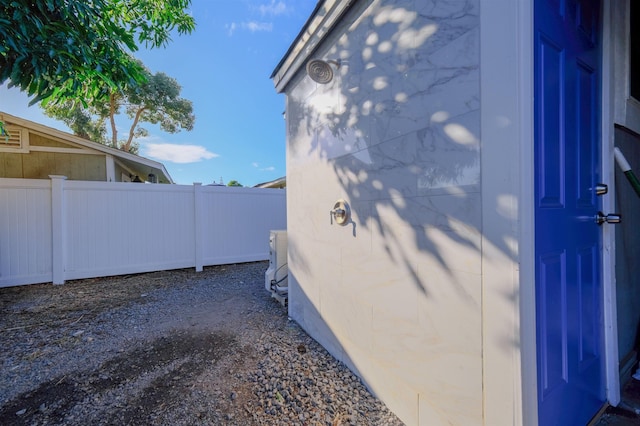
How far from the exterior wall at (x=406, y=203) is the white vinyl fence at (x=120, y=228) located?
4.28 metres

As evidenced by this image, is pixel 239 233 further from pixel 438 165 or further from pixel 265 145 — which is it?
pixel 265 145

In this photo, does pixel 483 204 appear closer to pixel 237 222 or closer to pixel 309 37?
pixel 309 37

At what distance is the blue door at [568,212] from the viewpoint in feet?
4.02

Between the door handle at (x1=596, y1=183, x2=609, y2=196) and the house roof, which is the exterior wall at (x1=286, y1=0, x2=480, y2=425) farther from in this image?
the door handle at (x1=596, y1=183, x2=609, y2=196)

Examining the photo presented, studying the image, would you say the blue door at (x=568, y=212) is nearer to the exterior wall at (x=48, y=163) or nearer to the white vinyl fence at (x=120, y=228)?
the white vinyl fence at (x=120, y=228)

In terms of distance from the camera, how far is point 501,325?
1113 mm

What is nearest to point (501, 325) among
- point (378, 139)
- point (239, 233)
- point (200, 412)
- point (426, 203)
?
point (426, 203)

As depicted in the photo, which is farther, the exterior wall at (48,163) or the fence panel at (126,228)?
the exterior wall at (48,163)

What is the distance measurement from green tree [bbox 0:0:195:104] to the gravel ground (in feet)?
7.98

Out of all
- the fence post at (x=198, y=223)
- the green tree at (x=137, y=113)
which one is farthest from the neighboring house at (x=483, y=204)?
the green tree at (x=137, y=113)

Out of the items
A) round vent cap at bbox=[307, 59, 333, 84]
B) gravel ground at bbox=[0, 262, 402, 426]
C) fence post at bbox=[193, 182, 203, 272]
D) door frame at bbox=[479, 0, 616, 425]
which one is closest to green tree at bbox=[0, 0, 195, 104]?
round vent cap at bbox=[307, 59, 333, 84]

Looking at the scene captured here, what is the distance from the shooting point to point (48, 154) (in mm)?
6715

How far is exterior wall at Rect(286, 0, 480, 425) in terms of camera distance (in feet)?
4.09

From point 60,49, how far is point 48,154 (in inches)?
248
